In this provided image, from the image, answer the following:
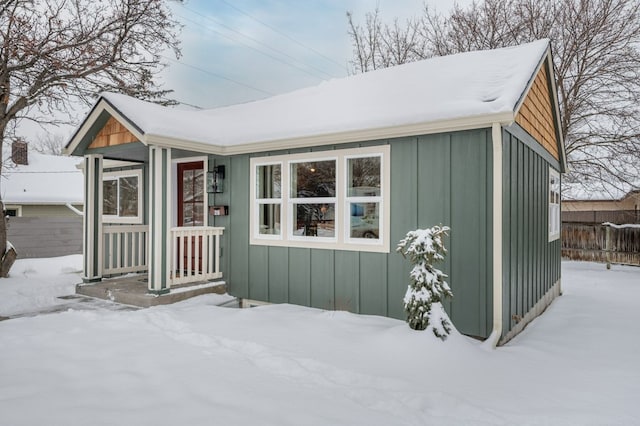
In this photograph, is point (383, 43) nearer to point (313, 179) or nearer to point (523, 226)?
point (313, 179)

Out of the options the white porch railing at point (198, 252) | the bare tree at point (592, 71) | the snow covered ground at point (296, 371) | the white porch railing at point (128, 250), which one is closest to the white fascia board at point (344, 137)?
the white porch railing at point (198, 252)

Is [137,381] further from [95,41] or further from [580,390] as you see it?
[95,41]

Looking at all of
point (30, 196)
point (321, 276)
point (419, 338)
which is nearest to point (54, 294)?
point (321, 276)

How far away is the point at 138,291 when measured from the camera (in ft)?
19.6

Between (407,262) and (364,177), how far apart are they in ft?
4.07

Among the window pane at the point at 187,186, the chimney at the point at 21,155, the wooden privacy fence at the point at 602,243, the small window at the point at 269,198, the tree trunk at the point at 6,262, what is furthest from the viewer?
the chimney at the point at 21,155

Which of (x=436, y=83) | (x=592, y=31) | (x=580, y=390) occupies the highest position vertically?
(x=592, y=31)

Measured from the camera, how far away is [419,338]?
3922 millimetres

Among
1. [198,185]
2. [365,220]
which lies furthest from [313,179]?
[198,185]

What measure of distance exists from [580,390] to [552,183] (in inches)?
227

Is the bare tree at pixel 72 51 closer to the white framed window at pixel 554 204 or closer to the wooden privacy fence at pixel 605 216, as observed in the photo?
the white framed window at pixel 554 204

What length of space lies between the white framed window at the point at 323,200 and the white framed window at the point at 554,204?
4193mm

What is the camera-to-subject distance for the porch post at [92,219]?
6.77 metres

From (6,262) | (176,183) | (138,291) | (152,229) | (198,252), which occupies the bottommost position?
(138,291)
